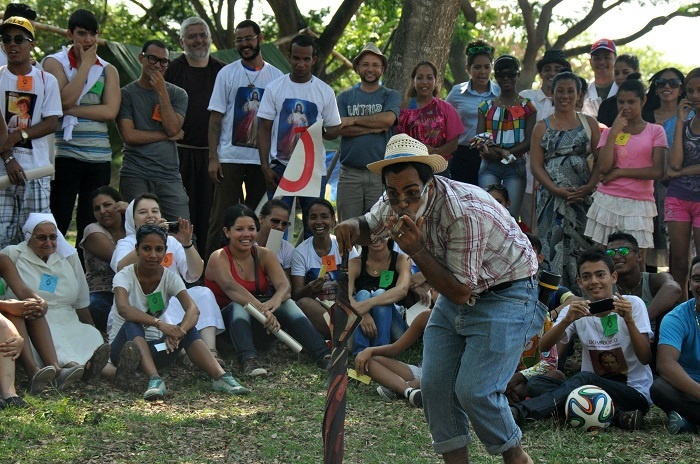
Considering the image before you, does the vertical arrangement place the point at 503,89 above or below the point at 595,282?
above

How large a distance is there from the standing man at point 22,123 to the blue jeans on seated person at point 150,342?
1.16 metres

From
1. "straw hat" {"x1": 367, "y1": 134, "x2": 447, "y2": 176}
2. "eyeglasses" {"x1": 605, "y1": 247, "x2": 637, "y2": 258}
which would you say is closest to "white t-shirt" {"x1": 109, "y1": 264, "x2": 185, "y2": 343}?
"eyeglasses" {"x1": 605, "y1": 247, "x2": 637, "y2": 258}

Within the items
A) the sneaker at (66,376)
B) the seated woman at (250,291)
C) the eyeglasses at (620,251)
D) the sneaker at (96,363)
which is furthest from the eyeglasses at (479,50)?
the sneaker at (66,376)

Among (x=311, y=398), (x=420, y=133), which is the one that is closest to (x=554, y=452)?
(x=311, y=398)

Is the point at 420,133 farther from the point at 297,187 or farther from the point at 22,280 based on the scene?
the point at 22,280

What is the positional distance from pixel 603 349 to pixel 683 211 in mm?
1760

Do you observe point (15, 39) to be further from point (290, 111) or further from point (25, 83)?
point (290, 111)

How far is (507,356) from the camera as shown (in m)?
4.38

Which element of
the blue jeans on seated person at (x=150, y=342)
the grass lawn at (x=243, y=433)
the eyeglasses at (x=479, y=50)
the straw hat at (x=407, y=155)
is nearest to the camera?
the straw hat at (x=407, y=155)

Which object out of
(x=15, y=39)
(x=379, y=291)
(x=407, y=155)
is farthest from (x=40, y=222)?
(x=407, y=155)

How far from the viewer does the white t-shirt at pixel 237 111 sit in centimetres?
834

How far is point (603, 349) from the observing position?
648cm

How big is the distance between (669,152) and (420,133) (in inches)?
79.2

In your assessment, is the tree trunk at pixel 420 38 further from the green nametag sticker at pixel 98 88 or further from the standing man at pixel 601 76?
the green nametag sticker at pixel 98 88
